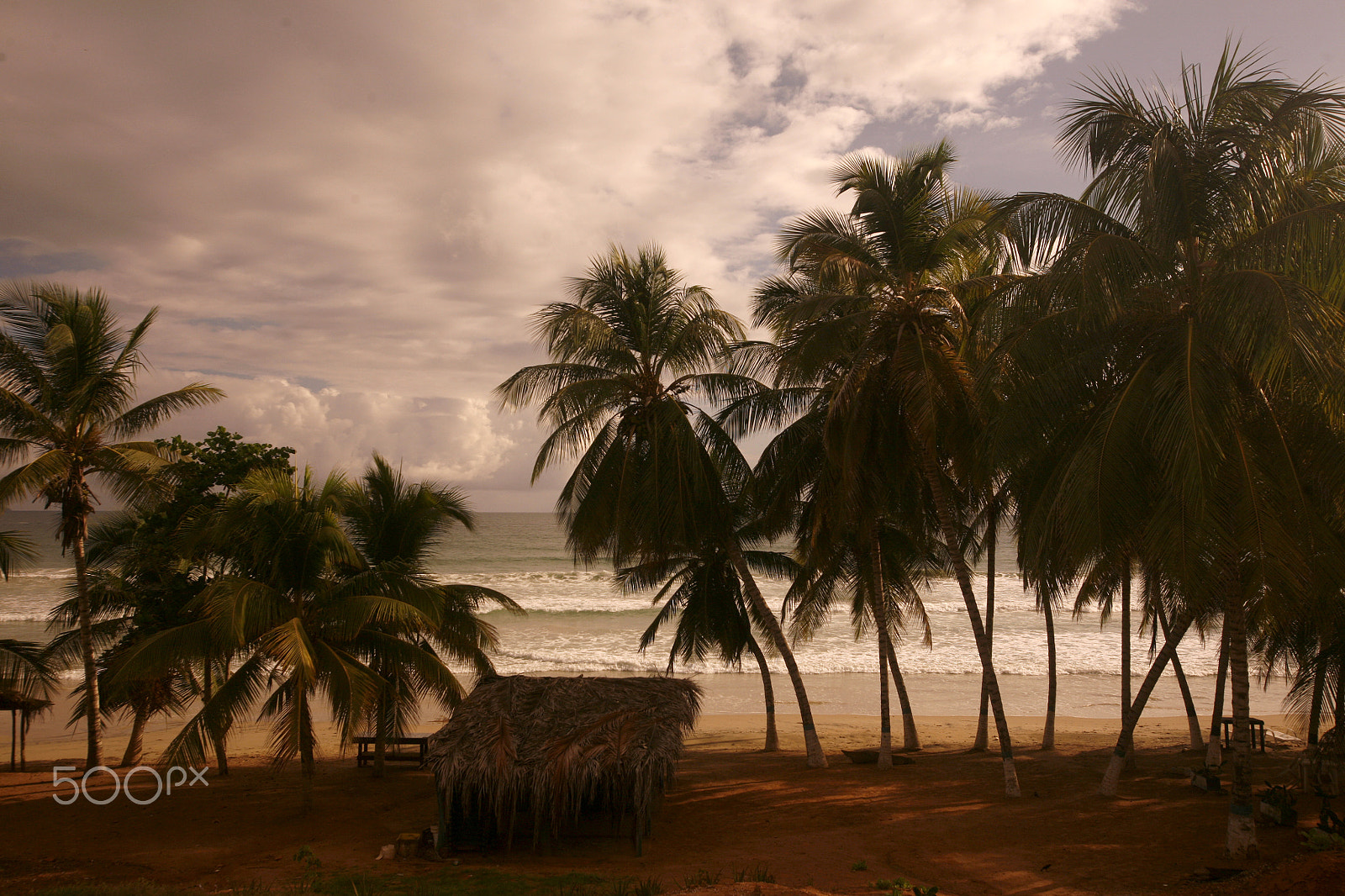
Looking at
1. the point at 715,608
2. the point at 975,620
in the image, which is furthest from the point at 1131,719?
the point at 715,608

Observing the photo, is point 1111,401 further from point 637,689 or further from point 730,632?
point 730,632

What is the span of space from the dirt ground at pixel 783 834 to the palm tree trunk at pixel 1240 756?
0.22 metres

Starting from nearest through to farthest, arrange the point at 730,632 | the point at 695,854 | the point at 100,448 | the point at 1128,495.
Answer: the point at 1128,495 → the point at 695,854 → the point at 100,448 → the point at 730,632

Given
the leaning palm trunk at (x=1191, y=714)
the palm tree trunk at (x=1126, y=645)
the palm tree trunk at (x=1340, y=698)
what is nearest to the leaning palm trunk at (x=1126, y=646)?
the palm tree trunk at (x=1126, y=645)

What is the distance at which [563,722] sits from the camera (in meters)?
9.54

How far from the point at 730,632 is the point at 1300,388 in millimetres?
9720

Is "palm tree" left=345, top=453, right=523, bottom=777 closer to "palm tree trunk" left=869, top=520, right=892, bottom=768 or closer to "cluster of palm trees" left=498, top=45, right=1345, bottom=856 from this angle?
"cluster of palm trees" left=498, top=45, right=1345, bottom=856

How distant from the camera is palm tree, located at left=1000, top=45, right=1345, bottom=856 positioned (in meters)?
6.86

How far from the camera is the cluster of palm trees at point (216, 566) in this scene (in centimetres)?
941

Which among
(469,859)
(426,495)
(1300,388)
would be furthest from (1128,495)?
(426,495)

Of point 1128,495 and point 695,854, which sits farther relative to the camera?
point 695,854

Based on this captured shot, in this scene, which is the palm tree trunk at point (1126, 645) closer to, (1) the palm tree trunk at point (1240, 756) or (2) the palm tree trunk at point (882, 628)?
(1) the palm tree trunk at point (1240, 756)

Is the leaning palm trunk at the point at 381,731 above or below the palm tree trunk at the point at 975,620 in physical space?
below

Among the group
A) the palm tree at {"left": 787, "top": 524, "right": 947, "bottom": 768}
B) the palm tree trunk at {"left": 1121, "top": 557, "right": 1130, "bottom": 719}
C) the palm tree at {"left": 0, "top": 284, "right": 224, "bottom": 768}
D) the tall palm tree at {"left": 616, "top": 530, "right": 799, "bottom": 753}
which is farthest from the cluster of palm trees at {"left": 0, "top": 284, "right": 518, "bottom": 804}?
the palm tree trunk at {"left": 1121, "top": 557, "right": 1130, "bottom": 719}
